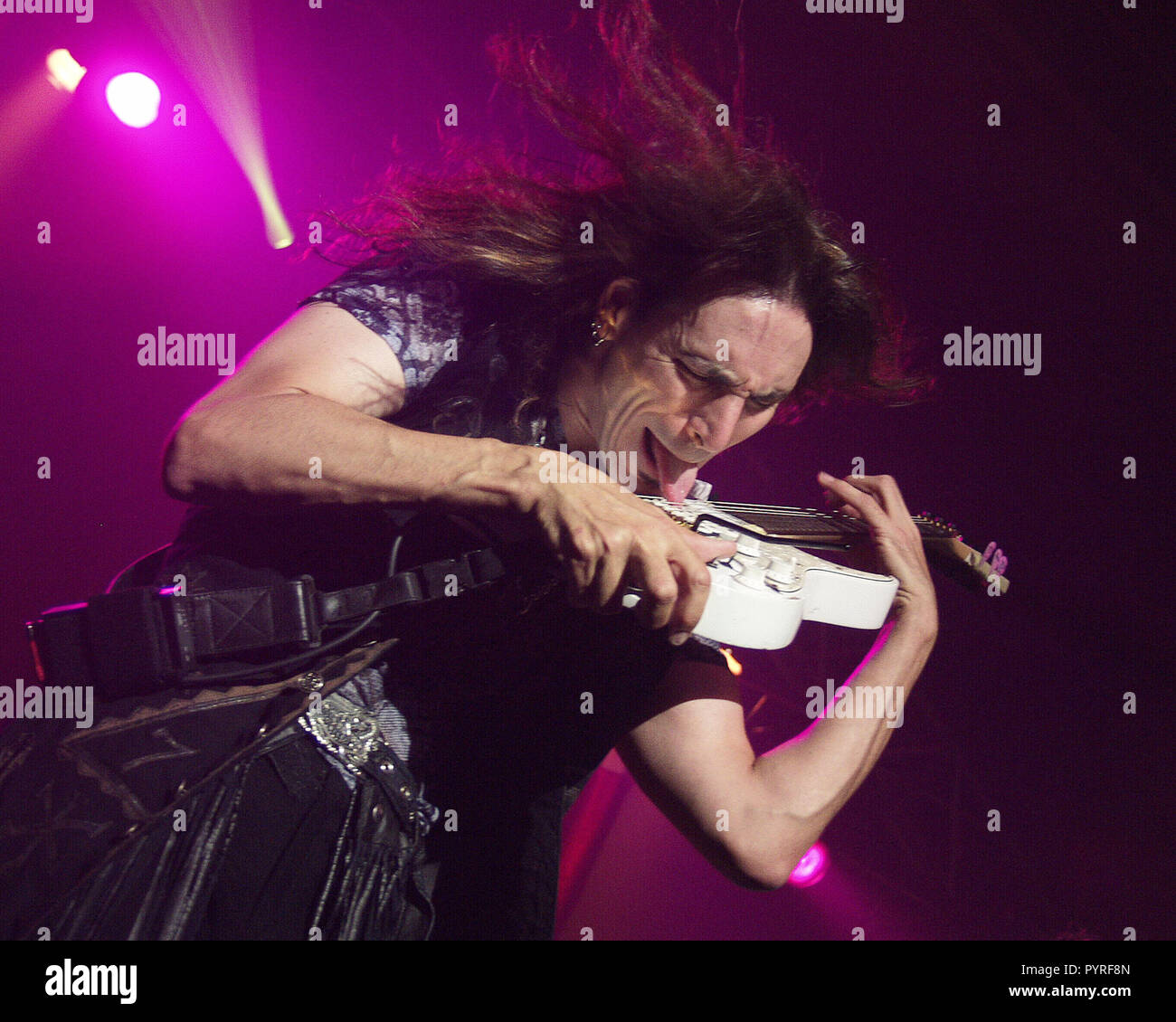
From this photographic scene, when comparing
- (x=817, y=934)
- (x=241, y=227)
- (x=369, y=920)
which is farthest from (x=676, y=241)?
(x=817, y=934)

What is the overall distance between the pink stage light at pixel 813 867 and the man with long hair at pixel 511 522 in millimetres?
3664

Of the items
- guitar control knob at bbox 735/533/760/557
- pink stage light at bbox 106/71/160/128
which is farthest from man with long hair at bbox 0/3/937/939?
pink stage light at bbox 106/71/160/128

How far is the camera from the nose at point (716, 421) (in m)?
1.64

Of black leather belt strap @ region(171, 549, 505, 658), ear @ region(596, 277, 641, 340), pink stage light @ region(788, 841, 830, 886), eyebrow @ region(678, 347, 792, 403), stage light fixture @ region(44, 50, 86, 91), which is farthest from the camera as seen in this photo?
pink stage light @ region(788, 841, 830, 886)

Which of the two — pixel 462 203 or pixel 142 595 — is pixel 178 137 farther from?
pixel 142 595

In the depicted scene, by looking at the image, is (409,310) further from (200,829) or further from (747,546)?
(200,829)

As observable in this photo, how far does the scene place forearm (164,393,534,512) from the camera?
3.55 feet

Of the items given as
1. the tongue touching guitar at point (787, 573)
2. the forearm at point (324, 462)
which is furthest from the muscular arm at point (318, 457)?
the tongue touching guitar at point (787, 573)

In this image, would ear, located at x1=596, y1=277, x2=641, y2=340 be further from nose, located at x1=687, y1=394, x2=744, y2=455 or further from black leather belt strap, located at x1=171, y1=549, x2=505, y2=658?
black leather belt strap, located at x1=171, y1=549, x2=505, y2=658

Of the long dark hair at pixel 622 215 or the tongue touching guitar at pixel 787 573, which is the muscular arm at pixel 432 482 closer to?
the tongue touching guitar at pixel 787 573

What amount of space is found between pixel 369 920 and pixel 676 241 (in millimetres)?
1506

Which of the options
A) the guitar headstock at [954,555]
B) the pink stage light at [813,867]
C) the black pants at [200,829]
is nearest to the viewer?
the black pants at [200,829]

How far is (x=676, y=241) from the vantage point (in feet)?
5.54

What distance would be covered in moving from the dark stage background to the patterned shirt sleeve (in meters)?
1.75
